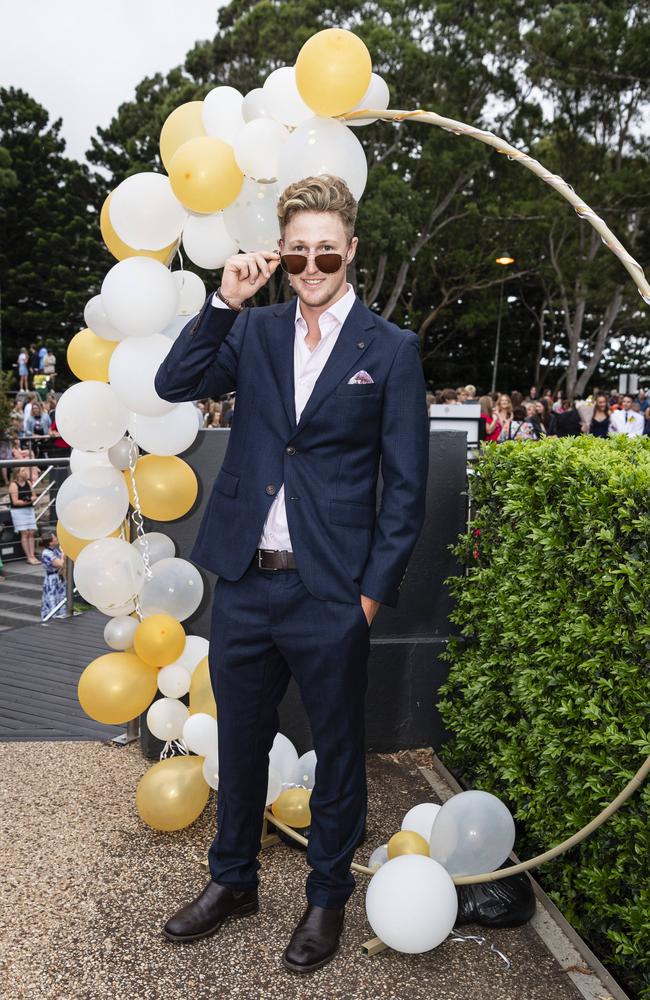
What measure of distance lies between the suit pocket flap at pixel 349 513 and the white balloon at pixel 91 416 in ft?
4.46

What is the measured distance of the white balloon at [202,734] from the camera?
3.22 m

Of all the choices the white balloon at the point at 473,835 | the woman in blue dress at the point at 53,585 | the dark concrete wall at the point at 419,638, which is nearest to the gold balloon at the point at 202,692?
the dark concrete wall at the point at 419,638

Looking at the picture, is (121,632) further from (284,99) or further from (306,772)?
(284,99)

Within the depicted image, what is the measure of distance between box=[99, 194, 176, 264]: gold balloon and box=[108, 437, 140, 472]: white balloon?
0.80 metres

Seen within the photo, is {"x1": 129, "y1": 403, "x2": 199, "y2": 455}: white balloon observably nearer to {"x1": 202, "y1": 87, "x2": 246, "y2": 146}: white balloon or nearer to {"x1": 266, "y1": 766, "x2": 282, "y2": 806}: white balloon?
{"x1": 202, "y1": 87, "x2": 246, "y2": 146}: white balloon

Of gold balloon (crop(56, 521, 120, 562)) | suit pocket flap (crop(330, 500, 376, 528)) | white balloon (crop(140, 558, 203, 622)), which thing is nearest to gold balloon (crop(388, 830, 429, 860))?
suit pocket flap (crop(330, 500, 376, 528))

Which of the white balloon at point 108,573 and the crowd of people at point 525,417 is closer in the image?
the white balloon at point 108,573

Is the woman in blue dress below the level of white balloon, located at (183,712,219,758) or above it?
below

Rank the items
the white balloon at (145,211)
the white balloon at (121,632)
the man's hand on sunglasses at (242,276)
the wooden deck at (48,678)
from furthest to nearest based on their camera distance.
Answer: the wooden deck at (48,678) → the white balloon at (121,632) → the white balloon at (145,211) → the man's hand on sunglasses at (242,276)

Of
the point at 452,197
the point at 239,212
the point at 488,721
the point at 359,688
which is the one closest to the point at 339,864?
the point at 359,688

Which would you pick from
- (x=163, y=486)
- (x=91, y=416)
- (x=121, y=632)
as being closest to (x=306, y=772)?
(x=121, y=632)

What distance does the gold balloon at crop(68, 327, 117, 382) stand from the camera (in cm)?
353

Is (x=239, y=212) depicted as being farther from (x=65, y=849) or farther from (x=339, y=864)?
(x=65, y=849)

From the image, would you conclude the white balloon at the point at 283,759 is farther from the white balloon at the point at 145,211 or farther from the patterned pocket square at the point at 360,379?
the white balloon at the point at 145,211
